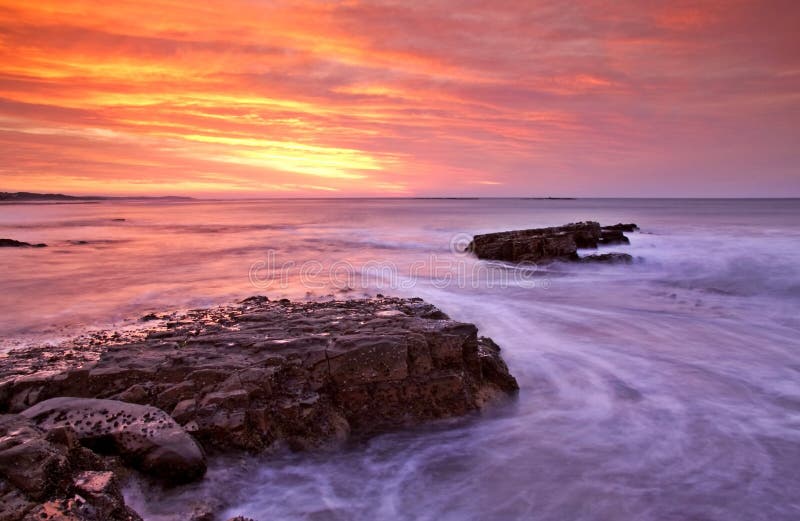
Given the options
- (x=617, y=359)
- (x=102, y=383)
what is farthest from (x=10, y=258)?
(x=617, y=359)

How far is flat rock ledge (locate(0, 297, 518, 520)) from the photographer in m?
3.93

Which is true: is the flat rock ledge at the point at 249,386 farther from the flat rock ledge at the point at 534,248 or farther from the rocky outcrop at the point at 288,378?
the flat rock ledge at the point at 534,248

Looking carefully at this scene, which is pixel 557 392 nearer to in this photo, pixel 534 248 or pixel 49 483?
pixel 49 483

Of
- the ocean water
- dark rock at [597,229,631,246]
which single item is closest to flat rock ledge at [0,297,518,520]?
the ocean water

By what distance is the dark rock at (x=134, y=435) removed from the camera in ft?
12.5

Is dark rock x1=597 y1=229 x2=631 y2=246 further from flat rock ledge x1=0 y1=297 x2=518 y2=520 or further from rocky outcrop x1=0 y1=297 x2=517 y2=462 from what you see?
rocky outcrop x1=0 y1=297 x2=517 y2=462

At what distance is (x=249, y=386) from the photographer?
4871 millimetres

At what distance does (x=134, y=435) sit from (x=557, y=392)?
5030 mm

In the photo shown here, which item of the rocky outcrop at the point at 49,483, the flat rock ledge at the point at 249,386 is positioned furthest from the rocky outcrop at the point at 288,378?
the rocky outcrop at the point at 49,483

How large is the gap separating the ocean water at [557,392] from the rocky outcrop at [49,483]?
68cm

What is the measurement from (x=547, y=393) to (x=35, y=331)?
8.39 metres

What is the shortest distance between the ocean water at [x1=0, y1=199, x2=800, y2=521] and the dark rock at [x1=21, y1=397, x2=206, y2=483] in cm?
17

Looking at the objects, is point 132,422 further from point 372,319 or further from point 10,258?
point 10,258

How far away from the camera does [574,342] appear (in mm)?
8578
